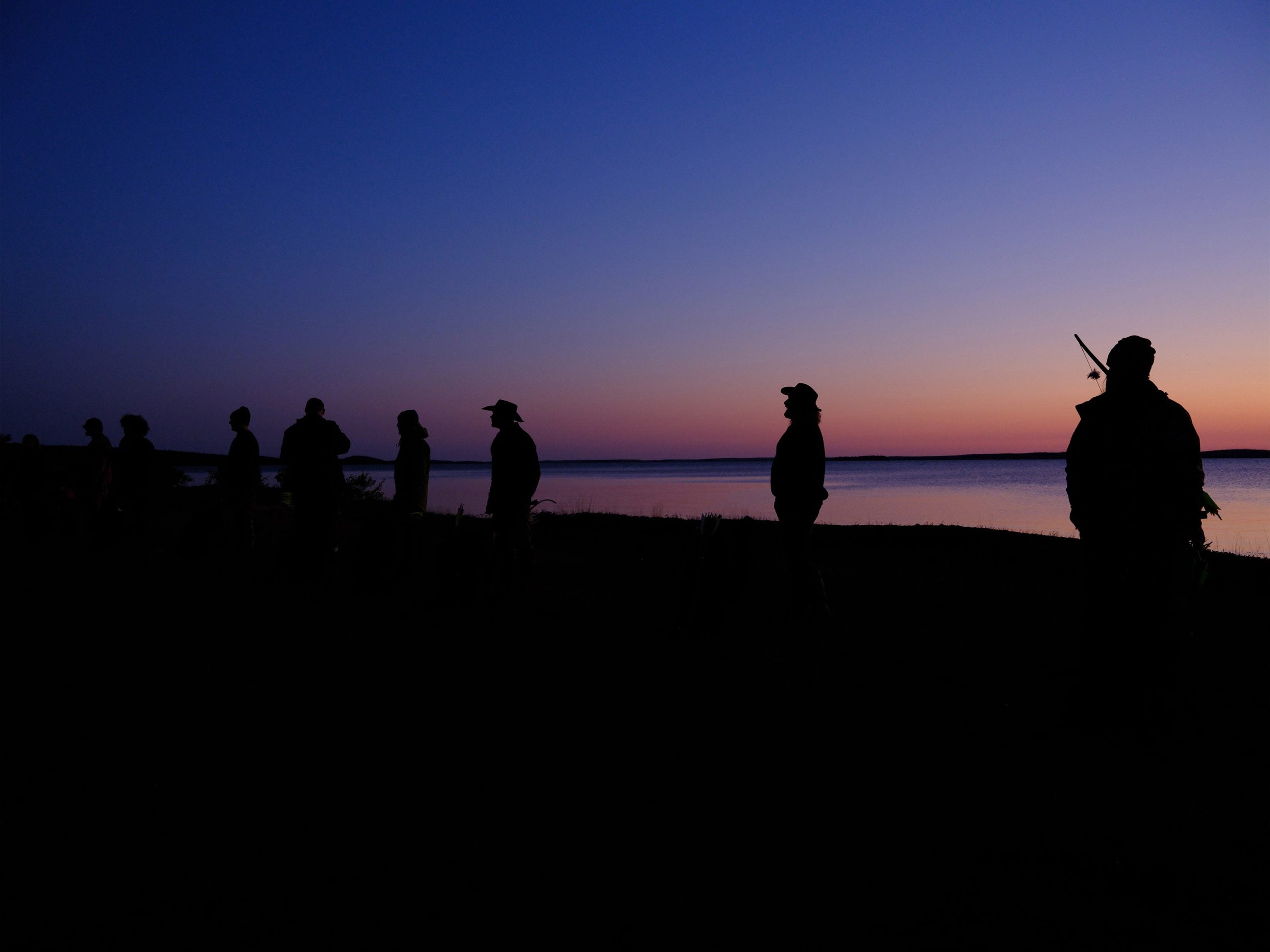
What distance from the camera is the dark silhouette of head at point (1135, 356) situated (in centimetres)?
462

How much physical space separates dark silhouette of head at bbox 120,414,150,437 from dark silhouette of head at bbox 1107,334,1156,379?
1141 cm

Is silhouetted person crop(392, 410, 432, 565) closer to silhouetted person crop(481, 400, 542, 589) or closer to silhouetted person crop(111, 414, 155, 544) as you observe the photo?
silhouetted person crop(481, 400, 542, 589)

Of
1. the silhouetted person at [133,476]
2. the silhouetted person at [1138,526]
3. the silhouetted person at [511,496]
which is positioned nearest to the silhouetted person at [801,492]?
the silhouetted person at [511,496]

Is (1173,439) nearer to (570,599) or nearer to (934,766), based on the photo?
(934,766)

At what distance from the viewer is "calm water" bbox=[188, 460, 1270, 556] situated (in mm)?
26547

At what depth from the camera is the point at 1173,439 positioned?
4.48 m

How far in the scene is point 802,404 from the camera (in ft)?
26.0

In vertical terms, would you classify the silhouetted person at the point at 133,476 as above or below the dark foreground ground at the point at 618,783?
above

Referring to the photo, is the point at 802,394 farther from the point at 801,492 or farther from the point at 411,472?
the point at 411,472

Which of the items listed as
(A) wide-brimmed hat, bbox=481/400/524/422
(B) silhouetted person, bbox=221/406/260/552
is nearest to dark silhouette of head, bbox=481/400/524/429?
(A) wide-brimmed hat, bbox=481/400/524/422

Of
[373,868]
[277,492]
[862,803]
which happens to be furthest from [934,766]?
[277,492]

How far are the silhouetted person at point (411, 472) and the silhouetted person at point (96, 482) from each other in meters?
4.48

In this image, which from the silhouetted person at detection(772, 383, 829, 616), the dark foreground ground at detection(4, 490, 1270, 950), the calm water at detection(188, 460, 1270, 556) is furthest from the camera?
the calm water at detection(188, 460, 1270, 556)

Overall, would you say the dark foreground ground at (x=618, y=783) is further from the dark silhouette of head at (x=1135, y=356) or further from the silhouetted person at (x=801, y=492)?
the dark silhouette of head at (x=1135, y=356)
